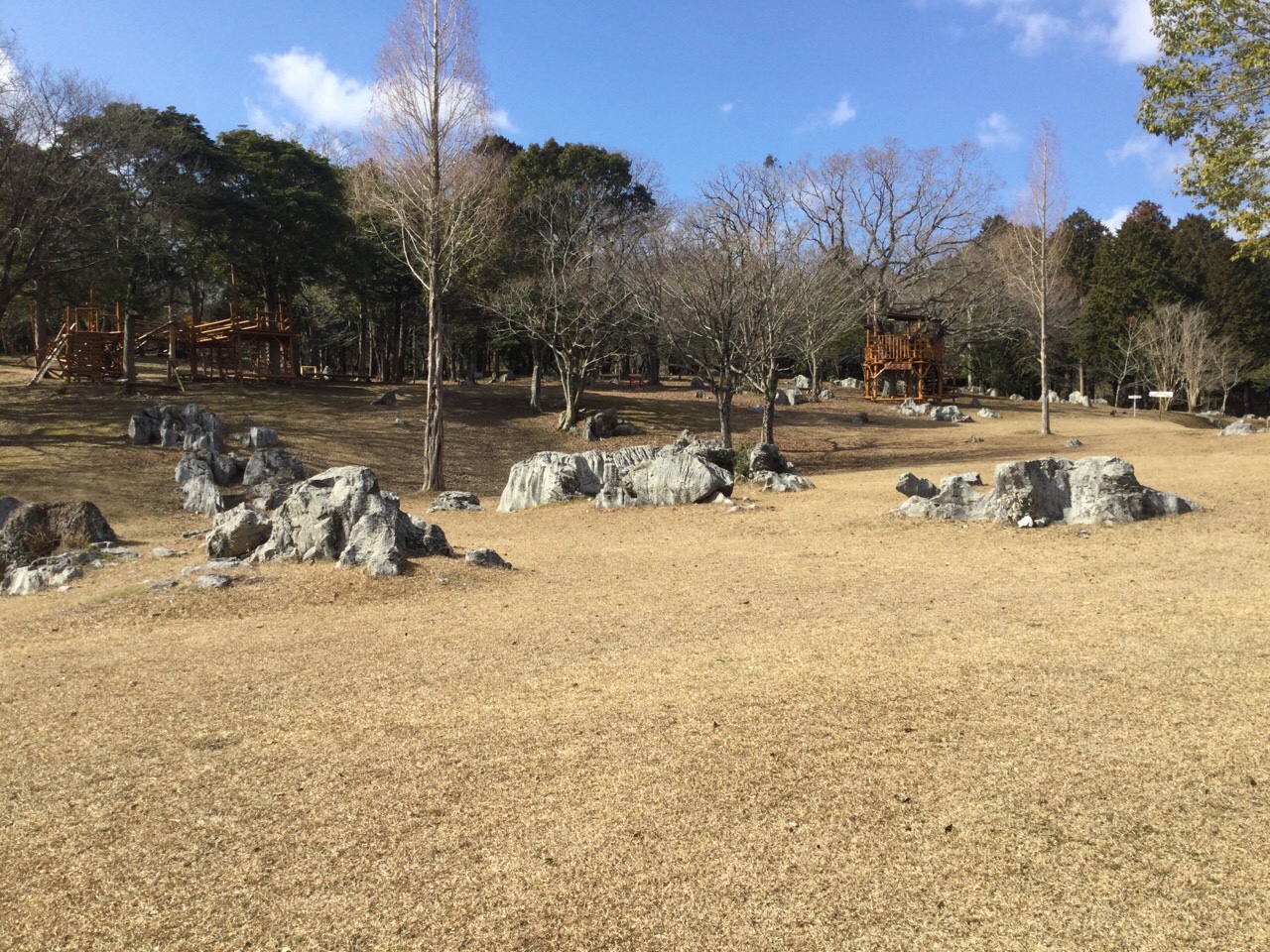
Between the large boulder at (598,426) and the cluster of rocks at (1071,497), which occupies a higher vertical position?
the large boulder at (598,426)

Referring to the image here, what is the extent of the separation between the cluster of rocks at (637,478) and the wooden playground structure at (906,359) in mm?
26379

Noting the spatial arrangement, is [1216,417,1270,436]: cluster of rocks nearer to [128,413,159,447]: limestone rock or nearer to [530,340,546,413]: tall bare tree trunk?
[530,340,546,413]: tall bare tree trunk

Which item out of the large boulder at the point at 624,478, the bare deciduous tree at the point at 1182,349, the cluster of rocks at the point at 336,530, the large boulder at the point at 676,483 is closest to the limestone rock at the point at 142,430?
the large boulder at the point at 624,478

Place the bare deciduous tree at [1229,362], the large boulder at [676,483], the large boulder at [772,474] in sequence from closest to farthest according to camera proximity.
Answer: the large boulder at [676,483] < the large boulder at [772,474] < the bare deciduous tree at [1229,362]

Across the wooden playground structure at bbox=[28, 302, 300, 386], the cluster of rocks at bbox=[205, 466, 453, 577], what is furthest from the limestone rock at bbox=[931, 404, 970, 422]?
the cluster of rocks at bbox=[205, 466, 453, 577]

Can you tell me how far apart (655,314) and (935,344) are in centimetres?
2185

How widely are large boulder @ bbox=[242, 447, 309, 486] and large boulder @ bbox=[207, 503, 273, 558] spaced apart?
25.3 ft

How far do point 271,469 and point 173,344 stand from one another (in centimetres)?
1494

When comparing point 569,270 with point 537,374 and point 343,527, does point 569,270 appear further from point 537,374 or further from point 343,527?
point 343,527

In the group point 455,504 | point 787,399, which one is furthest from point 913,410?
point 455,504

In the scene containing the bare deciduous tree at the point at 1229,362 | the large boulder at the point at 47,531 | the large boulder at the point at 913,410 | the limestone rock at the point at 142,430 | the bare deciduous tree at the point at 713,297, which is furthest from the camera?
the bare deciduous tree at the point at 1229,362

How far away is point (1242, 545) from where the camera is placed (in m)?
10.2

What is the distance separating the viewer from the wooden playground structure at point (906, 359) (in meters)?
42.8

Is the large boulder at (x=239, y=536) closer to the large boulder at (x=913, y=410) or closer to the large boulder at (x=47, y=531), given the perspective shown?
the large boulder at (x=47, y=531)
